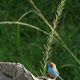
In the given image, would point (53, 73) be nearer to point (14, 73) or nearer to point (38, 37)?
point (14, 73)

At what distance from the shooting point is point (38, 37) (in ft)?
23.6

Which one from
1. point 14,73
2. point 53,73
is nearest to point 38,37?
point 53,73

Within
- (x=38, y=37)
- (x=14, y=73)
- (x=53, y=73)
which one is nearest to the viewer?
(x=14, y=73)

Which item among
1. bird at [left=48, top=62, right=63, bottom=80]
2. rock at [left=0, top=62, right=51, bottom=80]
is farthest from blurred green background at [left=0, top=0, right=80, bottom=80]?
rock at [left=0, top=62, right=51, bottom=80]

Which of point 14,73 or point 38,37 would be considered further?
point 38,37

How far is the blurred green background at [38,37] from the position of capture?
6.58 meters

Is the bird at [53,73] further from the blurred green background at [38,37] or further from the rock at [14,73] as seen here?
the blurred green background at [38,37]

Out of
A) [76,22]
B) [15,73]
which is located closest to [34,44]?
[76,22]

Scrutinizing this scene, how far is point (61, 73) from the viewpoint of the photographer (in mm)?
6617

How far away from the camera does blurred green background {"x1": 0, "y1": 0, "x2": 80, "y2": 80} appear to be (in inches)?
259

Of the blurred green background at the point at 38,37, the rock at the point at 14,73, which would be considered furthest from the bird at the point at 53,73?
the blurred green background at the point at 38,37

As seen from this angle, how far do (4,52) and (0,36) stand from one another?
1.81 feet

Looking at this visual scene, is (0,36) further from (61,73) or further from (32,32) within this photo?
(61,73)

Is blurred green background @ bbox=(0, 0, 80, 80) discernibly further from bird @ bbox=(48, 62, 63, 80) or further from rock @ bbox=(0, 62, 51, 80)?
rock @ bbox=(0, 62, 51, 80)
